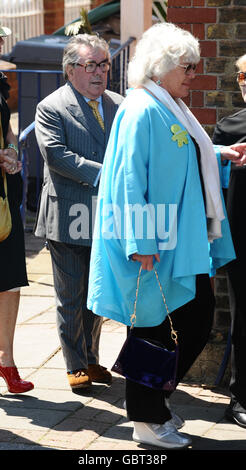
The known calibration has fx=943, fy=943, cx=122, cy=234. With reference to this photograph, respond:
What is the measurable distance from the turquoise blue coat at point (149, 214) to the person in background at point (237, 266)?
35 centimetres

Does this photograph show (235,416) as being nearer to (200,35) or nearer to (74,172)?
(74,172)

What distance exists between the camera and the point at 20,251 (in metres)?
5.08

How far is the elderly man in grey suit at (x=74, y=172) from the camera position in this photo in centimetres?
505

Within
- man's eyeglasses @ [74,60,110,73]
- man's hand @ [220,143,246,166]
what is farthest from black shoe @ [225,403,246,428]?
man's eyeglasses @ [74,60,110,73]

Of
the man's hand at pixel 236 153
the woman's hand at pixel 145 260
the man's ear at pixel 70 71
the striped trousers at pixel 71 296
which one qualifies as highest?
the man's ear at pixel 70 71

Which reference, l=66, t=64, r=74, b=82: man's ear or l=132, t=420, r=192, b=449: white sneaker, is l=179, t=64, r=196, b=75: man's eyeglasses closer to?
l=66, t=64, r=74, b=82: man's ear

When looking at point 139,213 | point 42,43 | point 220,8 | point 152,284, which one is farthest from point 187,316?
point 42,43

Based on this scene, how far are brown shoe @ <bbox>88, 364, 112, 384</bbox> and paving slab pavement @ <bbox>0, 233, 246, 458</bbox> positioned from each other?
0.14 feet

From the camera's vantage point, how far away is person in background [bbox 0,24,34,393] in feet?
16.5

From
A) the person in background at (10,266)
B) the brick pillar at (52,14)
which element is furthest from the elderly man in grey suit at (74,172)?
the brick pillar at (52,14)

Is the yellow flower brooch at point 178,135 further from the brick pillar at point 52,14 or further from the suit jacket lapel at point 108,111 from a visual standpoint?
the brick pillar at point 52,14

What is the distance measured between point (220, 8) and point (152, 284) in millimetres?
1627

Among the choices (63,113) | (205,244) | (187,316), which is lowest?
(187,316)
